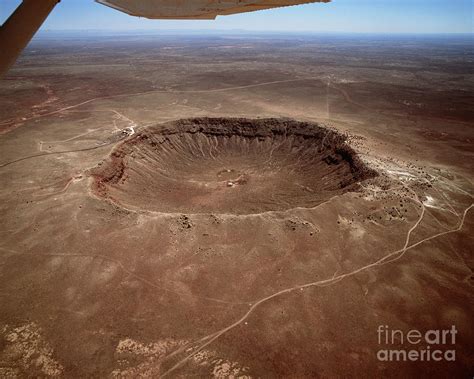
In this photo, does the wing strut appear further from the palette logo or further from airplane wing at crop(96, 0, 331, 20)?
the palette logo

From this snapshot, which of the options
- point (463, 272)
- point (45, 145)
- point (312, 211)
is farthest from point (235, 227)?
point (45, 145)

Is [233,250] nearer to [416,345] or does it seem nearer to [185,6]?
[416,345]

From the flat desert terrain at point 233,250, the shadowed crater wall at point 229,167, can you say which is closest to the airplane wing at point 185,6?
the flat desert terrain at point 233,250

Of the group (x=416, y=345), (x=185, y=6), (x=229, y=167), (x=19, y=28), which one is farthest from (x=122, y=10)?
(x=229, y=167)

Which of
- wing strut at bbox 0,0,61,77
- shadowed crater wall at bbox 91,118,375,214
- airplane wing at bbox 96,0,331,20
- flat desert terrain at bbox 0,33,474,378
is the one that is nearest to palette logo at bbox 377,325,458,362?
flat desert terrain at bbox 0,33,474,378

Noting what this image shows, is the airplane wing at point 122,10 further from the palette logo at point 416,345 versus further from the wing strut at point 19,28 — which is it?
the palette logo at point 416,345

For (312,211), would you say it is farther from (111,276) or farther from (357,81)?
(357,81)

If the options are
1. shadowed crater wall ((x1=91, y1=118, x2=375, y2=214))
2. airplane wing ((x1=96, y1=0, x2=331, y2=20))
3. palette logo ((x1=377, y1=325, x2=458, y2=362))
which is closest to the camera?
airplane wing ((x1=96, y1=0, x2=331, y2=20))
